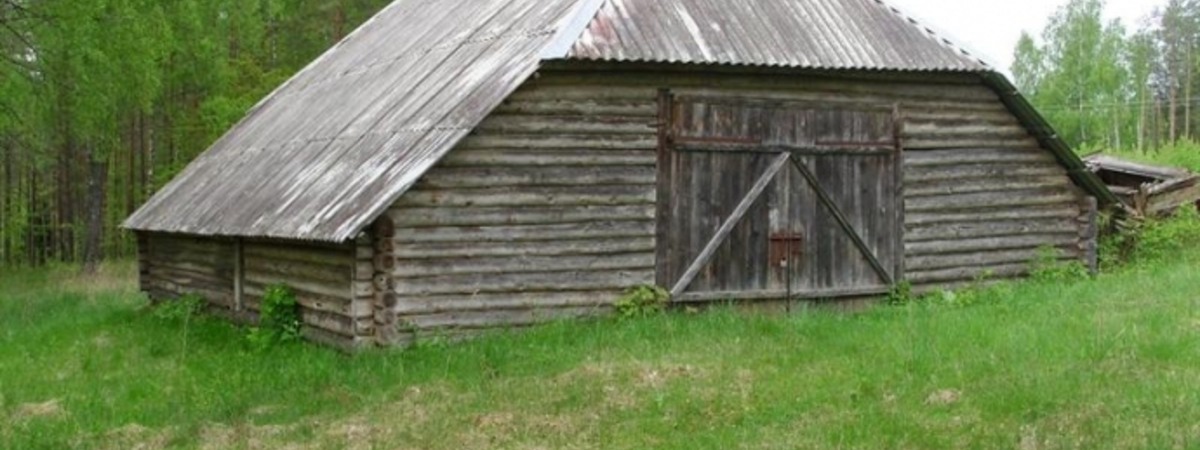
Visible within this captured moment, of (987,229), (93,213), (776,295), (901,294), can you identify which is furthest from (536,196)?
(93,213)

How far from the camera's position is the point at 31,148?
72.7 ft

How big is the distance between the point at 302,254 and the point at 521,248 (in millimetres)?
2451

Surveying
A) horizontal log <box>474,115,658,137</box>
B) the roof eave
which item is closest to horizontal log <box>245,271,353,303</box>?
horizontal log <box>474,115,658,137</box>

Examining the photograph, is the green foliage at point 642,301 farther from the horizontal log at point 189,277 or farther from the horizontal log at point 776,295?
the horizontal log at point 189,277

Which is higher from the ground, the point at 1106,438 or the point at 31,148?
the point at 31,148

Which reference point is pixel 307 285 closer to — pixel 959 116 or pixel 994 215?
pixel 959 116

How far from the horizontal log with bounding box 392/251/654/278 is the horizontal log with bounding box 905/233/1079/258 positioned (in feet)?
12.1

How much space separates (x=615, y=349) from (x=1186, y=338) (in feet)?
15.0

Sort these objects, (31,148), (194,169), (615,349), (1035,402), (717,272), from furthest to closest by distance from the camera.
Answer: (31,148)
(194,169)
(717,272)
(615,349)
(1035,402)

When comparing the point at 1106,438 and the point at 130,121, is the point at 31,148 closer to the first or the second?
the point at 130,121

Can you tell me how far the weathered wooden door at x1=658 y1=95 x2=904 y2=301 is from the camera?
541 inches

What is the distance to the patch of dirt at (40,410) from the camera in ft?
34.4

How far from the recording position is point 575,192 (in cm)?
1321

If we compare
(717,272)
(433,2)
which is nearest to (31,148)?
(433,2)
